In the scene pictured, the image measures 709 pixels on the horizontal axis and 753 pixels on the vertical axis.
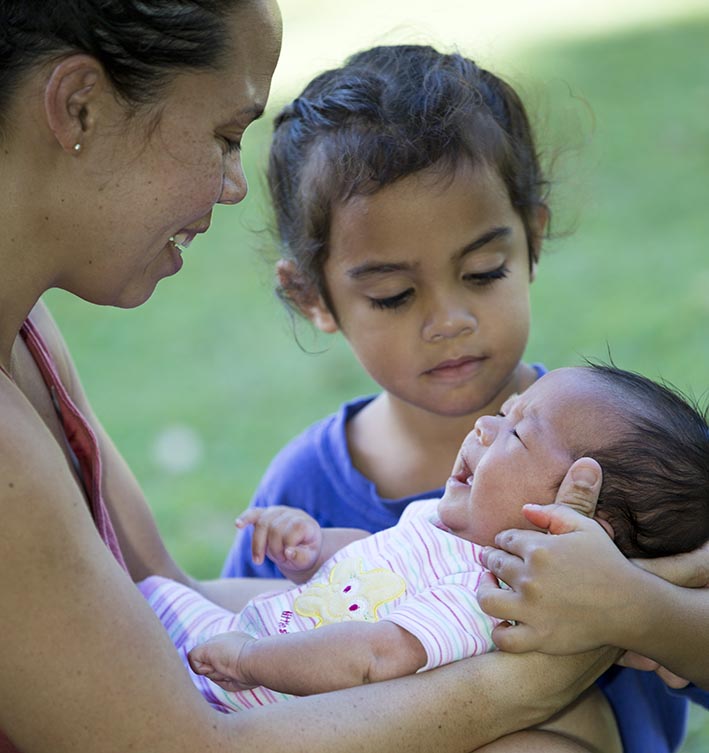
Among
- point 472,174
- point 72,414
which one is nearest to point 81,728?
point 72,414

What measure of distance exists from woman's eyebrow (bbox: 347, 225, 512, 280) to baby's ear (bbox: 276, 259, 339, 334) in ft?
0.82

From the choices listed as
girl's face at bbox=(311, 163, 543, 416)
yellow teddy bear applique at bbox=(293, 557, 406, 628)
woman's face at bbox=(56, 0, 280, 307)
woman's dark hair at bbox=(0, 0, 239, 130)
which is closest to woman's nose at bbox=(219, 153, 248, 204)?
woman's face at bbox=(56, 0, 280, 307)

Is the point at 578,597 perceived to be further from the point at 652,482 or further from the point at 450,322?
the point at 450,322

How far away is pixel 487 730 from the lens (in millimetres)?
2004

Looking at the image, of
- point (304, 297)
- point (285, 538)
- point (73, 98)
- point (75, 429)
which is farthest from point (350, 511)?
point (73, 98)

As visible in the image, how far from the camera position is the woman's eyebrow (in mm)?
2652

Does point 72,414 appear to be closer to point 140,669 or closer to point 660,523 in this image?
point 140,669

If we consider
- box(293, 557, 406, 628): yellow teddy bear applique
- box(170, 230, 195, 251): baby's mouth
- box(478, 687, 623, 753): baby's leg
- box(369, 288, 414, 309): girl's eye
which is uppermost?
box(170, 230, 195, 251): baby's mouth

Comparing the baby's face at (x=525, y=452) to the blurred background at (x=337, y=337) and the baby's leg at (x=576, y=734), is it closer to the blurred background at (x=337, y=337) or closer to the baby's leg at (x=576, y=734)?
the baby's leg at (x=576, y=734)

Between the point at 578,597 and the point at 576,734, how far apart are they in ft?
1.45

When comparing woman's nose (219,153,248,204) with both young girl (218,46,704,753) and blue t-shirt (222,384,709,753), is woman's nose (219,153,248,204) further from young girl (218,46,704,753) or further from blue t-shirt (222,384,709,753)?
blue t-shirt (222,384,709,753)

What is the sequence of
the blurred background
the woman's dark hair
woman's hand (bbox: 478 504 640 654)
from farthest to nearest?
the blurred background
woman's hand (bbox: 478 504 640 654)
the woman's dark hair

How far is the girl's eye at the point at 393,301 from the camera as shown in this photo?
2701 mm

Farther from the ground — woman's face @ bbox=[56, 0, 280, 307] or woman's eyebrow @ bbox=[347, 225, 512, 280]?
woman's face @ bbox=[56, 0, 280, 307]
